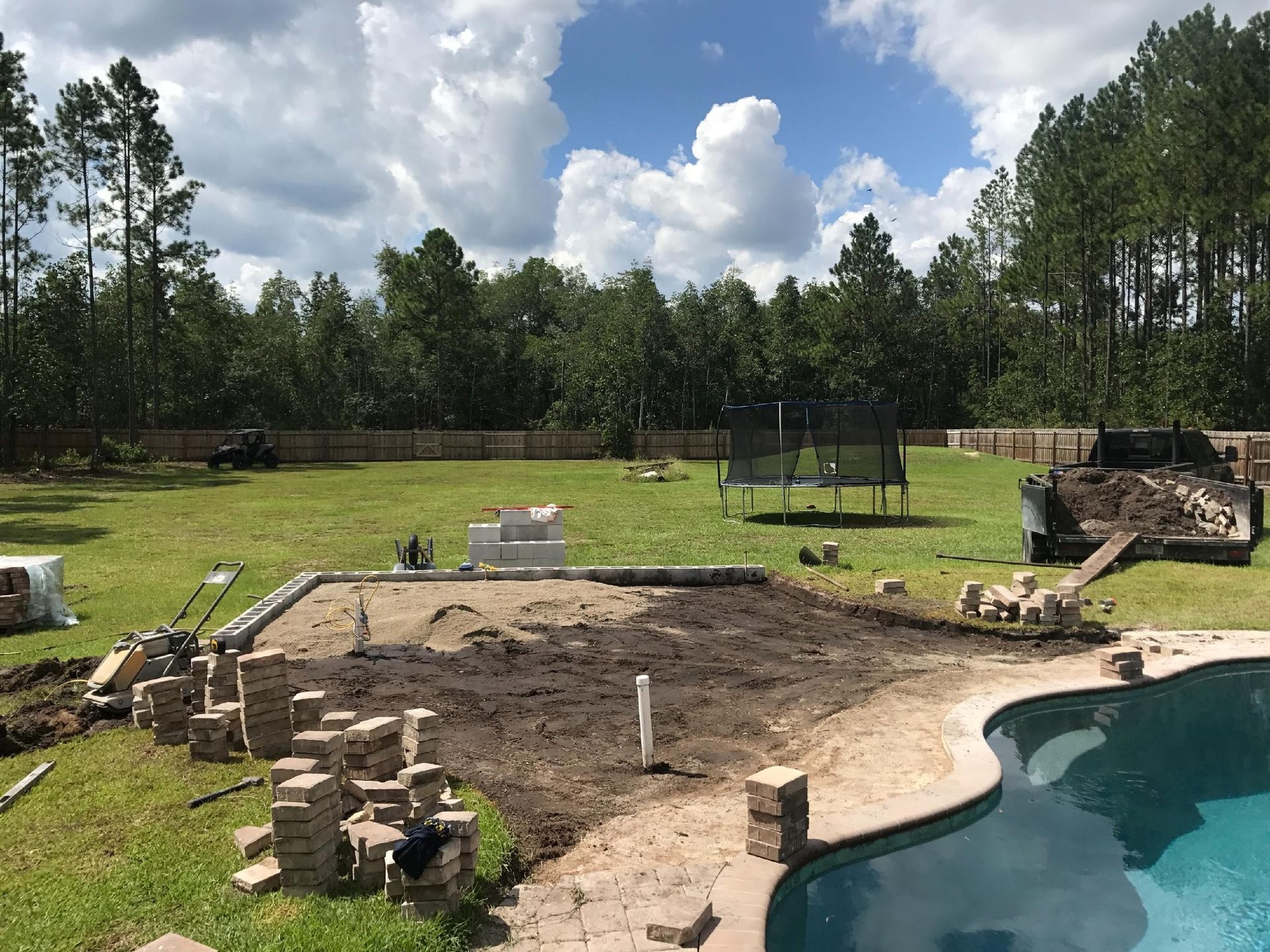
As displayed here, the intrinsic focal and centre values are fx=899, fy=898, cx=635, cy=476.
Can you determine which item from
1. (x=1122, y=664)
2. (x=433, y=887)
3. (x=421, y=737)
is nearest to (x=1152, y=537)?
(x=1122, y=664)

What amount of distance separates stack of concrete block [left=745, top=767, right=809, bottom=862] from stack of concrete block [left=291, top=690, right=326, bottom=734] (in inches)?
116

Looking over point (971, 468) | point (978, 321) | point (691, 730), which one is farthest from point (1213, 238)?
point (691, 730)

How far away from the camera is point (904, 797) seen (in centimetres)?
528

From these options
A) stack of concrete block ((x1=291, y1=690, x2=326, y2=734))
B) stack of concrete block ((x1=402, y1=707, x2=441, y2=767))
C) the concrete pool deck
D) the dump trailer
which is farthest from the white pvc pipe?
the dump trailer

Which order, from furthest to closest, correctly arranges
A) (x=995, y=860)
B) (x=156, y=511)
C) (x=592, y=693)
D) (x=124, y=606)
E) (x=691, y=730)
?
(x=156, y=511) → (x=124, y=606) → (x=592, y=693) → (x=691, y=730) → (x=995, y=860)

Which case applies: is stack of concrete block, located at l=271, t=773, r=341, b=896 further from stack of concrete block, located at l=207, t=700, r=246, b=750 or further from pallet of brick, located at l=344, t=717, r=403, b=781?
stack of concrete block, located at l=207, t=700, r=246, b=750

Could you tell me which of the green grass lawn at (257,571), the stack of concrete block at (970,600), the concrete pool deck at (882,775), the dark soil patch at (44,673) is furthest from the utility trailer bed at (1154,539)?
the dark soil patch at (44,673)

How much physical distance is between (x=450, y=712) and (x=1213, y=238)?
37455mm

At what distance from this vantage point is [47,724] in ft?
21.3

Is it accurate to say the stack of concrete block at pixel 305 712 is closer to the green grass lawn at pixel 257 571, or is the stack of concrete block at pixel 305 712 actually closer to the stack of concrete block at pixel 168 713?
the green grass lawn at pixel 257 571

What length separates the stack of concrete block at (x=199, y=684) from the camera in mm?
6406

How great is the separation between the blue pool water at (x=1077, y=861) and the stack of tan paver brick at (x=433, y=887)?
56.9 inches

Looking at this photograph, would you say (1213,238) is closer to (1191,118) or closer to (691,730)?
(1191,118)

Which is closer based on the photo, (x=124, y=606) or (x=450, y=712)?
(x=450, y=712)
